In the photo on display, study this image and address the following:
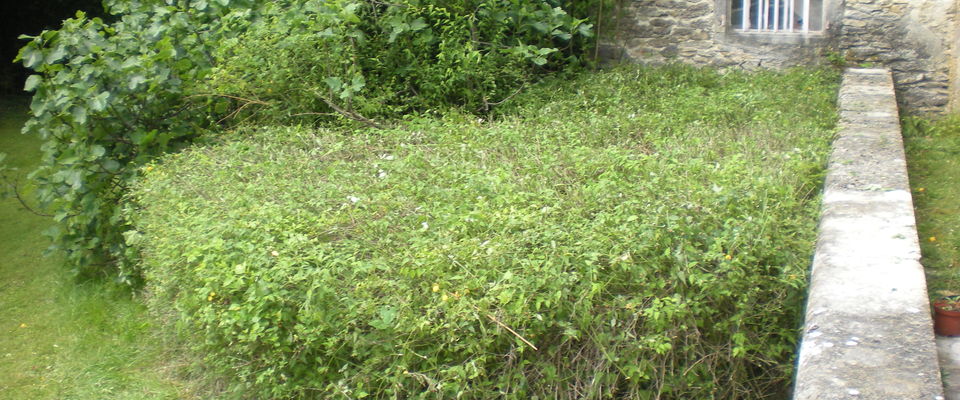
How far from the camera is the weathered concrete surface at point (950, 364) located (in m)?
2.88

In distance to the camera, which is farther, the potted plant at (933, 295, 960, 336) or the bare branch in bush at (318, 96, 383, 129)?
the bare branch in bush at (318, 96, 383, 129)

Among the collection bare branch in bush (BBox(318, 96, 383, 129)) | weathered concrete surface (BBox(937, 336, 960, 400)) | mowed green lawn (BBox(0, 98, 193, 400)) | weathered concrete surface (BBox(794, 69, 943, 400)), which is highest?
weathered concrete surface (BBox(794, 69, 943, 400))

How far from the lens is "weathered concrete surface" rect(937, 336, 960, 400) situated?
2876mm

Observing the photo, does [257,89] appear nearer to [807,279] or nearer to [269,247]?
[269,247]

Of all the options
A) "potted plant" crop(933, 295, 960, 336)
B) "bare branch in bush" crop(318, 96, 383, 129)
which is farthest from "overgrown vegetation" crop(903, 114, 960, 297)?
"bare branch in bush" crop(318, 96, 383, 129)

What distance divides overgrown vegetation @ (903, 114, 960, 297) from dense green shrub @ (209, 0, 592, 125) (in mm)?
2913

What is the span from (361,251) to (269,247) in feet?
1.29

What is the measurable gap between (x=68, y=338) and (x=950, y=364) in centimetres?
461

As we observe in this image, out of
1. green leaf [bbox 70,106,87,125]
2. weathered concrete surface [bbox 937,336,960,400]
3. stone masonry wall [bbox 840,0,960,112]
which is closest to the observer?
weathered concrete surface [bbox 937,336,960,400]

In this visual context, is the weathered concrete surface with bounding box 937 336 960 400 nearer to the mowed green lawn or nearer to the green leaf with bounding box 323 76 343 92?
the mowed green lawn

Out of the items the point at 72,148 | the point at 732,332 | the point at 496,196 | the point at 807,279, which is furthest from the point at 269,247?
the point at 72,148

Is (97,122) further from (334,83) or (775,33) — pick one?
(775,33)

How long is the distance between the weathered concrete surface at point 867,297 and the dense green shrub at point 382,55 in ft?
10.3

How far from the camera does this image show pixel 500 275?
3.25m
